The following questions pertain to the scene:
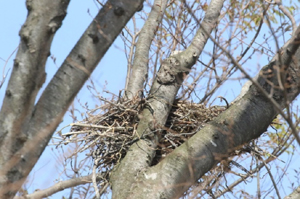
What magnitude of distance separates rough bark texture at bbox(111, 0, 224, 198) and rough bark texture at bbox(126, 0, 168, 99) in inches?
15.9

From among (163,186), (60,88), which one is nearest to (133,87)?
(163,186)

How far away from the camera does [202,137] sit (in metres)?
3.26

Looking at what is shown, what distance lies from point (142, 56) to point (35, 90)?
8.67 ft

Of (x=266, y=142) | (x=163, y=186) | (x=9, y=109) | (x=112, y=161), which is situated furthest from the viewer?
(x=266, y=142)

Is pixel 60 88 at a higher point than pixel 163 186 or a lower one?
higher

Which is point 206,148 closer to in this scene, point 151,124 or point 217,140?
point 217,140

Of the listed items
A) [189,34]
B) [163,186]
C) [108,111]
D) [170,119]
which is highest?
[189,34]

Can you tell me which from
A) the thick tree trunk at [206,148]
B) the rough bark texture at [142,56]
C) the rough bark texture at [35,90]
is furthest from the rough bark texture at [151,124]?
the rough bark texture at [35,90]

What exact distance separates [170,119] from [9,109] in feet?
6.88

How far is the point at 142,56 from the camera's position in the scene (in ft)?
15.8

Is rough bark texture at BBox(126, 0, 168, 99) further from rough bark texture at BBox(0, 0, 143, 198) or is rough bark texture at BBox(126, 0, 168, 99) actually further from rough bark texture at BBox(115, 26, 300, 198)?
rough bark texture at BBox(0, 0, 143, 198)

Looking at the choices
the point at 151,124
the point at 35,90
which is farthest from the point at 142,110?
the point at 35,90

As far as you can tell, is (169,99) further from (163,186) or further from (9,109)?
(9,109)

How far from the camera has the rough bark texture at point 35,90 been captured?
2185 millimetres
